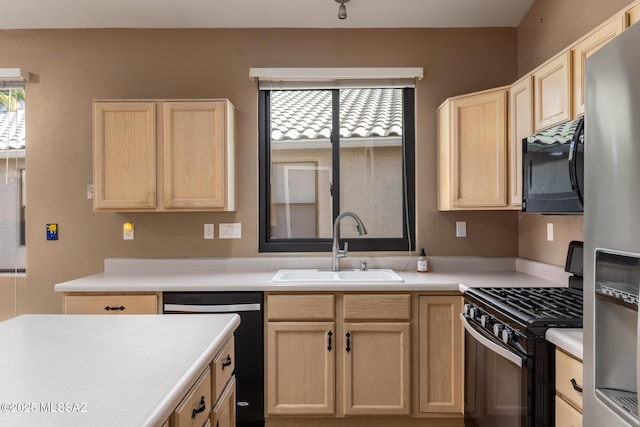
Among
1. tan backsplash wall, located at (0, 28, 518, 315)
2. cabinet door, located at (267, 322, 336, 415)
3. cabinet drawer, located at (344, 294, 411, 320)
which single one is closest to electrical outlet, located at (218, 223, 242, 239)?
tan backsplash wall, located at (0, 28, 518, 315)

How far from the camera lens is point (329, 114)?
329 cm

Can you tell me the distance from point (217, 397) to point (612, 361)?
1136mm

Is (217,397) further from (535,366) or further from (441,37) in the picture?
(441,37)

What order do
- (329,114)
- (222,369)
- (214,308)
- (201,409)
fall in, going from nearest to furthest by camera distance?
(201,409), (222,369), (214,308), (329,114)

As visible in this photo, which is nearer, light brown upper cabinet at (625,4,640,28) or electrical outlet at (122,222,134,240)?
light brown upper cabinet at (625,4,640,28)

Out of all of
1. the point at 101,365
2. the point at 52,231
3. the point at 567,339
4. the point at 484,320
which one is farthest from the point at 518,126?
the point at 52,231

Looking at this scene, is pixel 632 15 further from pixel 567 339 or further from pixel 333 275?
pixel 333 275

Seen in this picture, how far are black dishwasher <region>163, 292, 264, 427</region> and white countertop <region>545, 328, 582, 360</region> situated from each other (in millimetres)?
1520

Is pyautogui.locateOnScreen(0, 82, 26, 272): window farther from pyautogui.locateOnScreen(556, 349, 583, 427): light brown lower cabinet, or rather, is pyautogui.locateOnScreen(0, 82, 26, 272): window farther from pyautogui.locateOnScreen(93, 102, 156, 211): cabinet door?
pyautogui.locateOnScreen(556, 349, 583, 427): light brown lower cabinet

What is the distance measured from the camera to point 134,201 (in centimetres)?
281

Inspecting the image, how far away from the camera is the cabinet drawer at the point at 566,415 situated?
1436mm

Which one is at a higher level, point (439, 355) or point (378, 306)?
point (378, 306)

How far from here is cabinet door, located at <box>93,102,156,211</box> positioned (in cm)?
279

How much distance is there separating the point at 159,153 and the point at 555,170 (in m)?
2.26
